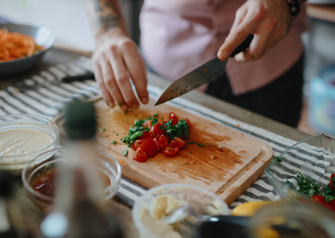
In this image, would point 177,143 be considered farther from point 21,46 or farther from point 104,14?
point 21,46

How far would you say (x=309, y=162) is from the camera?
1201 millimetres

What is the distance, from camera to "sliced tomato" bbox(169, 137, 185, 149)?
1.31 meters

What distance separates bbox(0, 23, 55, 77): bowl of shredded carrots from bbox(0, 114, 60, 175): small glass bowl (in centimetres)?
57

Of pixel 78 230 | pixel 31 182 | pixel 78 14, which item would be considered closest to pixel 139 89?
pixel 31 182

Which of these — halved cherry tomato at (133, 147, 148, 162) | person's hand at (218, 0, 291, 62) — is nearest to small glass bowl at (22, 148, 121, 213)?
halved cherry tomato at (133, 147, 148, 162)

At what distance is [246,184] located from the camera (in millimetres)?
1166

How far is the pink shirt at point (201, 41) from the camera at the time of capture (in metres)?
1.84

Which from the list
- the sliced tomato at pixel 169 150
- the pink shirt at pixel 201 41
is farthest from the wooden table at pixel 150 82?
the sliced tomato at pixel 169 150

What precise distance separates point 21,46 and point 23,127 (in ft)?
2.83

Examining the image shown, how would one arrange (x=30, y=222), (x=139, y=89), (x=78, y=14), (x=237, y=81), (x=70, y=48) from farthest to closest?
(x=78, y=14) < (x=70, y=48) < (x=237, y=81) < (x=139, y=89) < (x=30, y=222)

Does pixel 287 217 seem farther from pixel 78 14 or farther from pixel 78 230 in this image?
pixel 78 14

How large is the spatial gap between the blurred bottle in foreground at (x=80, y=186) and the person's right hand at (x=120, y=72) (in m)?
0.96

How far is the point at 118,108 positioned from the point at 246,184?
2.56ft

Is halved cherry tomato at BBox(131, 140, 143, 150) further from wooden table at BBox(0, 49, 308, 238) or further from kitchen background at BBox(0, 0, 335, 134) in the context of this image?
kitchen background at BBox(0, 0, 335, 134)
